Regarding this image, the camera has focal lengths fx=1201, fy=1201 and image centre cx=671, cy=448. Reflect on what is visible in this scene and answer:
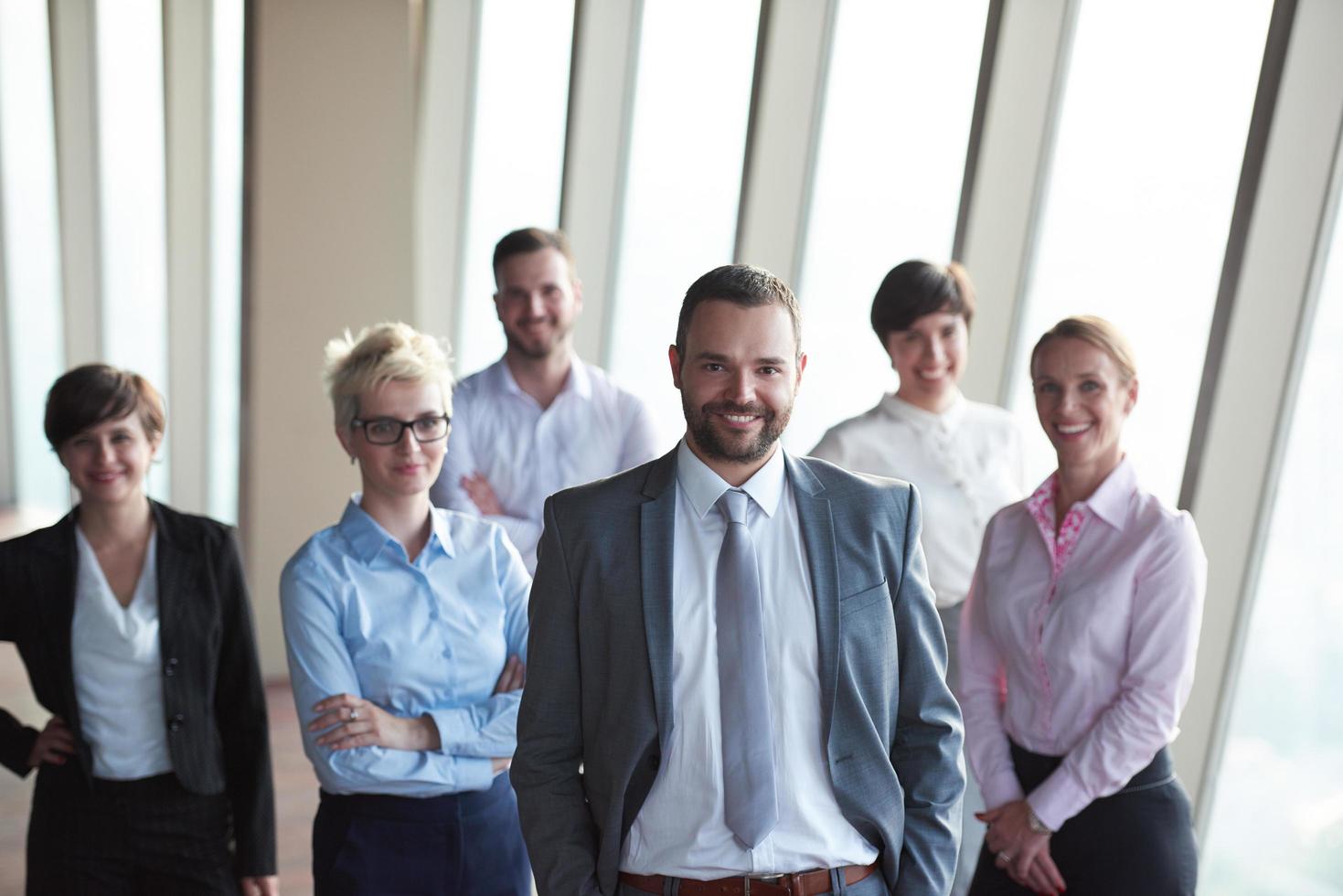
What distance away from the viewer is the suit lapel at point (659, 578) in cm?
182

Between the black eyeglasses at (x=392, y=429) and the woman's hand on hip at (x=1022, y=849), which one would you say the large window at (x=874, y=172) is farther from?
the black eyeglasses at (x=392, y=429)

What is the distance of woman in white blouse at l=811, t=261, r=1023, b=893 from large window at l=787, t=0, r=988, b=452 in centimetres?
156

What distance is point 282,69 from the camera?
6.11m

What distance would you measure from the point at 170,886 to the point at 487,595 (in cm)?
99

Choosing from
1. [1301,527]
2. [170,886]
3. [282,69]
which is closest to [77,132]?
[282,69]

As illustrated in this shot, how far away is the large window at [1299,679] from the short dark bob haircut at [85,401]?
3632mm

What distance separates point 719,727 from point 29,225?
877 cm

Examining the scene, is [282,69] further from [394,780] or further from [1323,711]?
[1323,711]

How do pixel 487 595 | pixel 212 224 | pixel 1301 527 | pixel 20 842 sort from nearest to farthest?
pixel 487 595 < pixel 1301 527 < pixel 20 842 < pixel 212 224

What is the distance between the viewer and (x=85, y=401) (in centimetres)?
269

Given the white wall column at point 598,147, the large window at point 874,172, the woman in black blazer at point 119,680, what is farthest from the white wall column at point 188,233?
the woman in black blazer at point 119,680

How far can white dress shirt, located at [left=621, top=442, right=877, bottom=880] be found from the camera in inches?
71.9

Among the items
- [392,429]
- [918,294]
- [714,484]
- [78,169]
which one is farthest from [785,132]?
[78,169]

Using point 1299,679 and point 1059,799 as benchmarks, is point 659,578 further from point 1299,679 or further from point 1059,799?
point 1299,679
